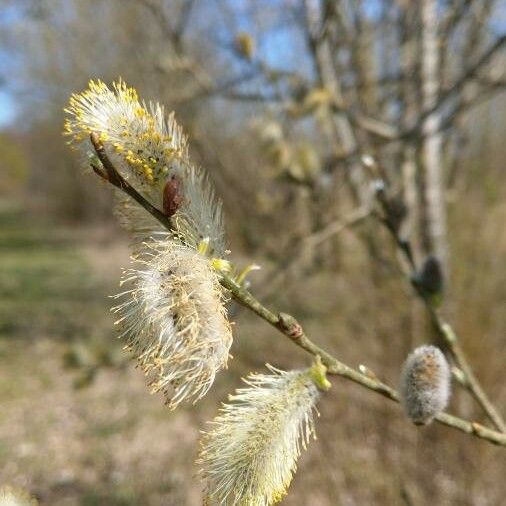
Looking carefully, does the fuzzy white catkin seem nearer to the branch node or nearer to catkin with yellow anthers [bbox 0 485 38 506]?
the branch node

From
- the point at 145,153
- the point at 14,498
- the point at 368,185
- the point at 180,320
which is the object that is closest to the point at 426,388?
the point at 180,320

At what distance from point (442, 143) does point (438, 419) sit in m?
2.42

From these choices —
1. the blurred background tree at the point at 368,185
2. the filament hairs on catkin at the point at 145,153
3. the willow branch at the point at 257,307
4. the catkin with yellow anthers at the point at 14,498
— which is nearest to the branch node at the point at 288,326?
the willow branch at the point at 257,307

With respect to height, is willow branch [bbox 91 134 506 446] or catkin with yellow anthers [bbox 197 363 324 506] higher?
willow branch [bbox 91 134 506 446]

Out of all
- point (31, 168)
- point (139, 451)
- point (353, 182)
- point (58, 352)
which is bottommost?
point (139, 451)

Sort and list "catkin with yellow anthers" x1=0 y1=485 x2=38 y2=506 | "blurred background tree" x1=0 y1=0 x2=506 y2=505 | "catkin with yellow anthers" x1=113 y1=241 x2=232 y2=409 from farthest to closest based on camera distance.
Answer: "blurred background tree" x1=0 y1=0 x2=506 y2=505 < "catkin with yellow anthers" x1=0 y1=485 x2=38 y2=506 < "catkin with yellow anthers" x1=113 y1=241 x2=232 y2=409

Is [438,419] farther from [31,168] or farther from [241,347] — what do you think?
[31,168]

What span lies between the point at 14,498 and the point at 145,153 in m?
0.57

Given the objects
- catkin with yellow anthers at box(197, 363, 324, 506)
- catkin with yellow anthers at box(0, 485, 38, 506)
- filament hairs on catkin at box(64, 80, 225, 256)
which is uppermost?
filament hairs on catkin at box(64, 80, 225, 256)

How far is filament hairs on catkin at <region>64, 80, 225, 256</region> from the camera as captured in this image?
2.86 feet

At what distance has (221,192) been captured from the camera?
4.14m

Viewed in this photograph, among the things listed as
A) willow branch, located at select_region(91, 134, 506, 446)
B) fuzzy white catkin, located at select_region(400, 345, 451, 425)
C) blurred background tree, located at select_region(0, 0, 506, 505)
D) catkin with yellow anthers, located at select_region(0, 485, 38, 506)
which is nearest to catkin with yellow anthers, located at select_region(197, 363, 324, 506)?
willow branch, located at select_region(91, 134, 506, 446)

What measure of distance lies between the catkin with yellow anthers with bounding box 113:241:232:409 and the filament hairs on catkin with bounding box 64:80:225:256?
0.05 m

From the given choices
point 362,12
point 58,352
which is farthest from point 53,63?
point 362,12
